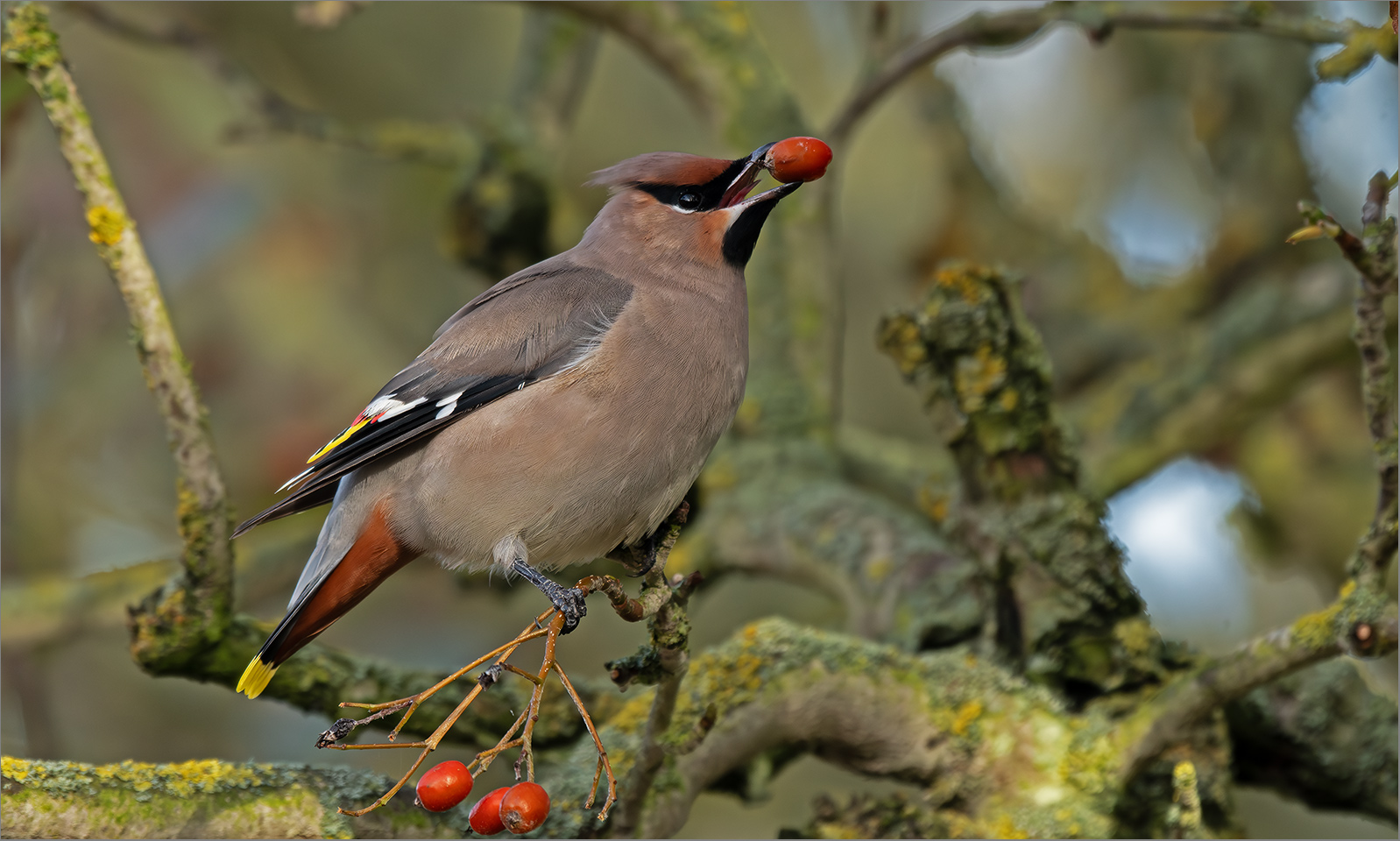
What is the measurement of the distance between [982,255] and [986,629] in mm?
3289

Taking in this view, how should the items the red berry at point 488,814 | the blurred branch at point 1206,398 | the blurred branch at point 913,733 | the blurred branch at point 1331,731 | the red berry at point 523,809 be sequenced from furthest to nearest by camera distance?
the blurred branch at point 1206,398 → the blurred branch at point 1331,731 → the blurred branch at point 913,733 → the red berry at point 488,814 → the red berry at point 523,809

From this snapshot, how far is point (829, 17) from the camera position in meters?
7.96

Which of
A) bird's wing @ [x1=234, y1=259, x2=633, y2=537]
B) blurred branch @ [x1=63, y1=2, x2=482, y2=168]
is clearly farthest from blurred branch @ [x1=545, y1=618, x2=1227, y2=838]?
blurred branch @ [x1=63, y1=2, x2=482, y2=168]

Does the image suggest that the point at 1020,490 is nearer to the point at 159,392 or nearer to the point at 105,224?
the point at 159,392

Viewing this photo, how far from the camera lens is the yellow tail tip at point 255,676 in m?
3.12

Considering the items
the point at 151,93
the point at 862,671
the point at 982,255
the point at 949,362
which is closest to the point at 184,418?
the point at 862,671

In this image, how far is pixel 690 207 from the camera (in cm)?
359

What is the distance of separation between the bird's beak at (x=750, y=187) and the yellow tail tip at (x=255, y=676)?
5.42 feet

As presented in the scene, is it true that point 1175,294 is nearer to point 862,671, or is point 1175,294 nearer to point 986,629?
point 986,629

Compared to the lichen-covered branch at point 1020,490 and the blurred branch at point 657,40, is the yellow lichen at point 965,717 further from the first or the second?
the blurred branch at point 657,40

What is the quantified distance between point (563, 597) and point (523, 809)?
21.8 inches

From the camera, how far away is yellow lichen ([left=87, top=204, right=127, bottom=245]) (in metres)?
3.11

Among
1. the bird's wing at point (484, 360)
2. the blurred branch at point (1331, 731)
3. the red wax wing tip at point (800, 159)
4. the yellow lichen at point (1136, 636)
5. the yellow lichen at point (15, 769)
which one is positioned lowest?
the yellow lichen at point (15, 769)

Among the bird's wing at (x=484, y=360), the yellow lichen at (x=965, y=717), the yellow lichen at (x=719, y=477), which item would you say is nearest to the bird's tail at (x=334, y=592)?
the bird's wing at (x=484, y=360)
